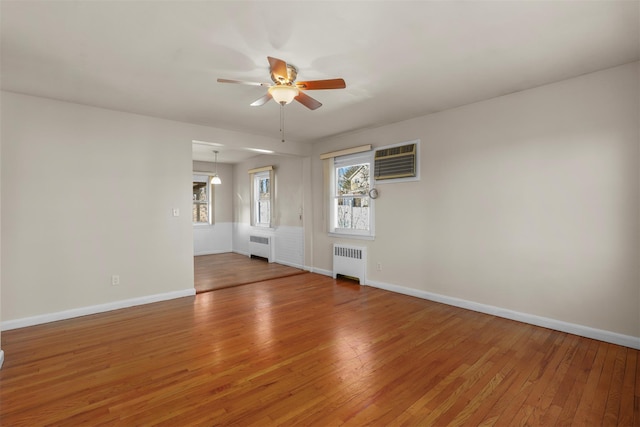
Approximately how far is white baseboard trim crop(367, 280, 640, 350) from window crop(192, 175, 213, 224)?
19.3ft

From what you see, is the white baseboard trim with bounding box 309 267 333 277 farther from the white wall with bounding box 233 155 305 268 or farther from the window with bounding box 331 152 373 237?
the window with bounding box 331 152 373 237

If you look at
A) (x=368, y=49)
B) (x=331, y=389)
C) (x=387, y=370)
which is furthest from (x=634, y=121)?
(x=331, y=389)

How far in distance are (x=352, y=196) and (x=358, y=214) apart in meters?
0.34

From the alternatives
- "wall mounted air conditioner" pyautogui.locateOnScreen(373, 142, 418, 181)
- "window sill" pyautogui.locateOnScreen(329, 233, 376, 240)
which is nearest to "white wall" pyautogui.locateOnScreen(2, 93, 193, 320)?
"window sill" pyautogui.locateOnScreen(329, 233, 376, 240)

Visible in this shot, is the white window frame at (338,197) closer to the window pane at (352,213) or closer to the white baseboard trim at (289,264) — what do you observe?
the window pane at (352,213)

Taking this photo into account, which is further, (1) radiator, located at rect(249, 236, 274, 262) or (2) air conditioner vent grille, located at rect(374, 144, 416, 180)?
(1) radiator, located at rect(249, 236, 274, 262)

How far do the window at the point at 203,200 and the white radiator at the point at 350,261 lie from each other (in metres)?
4.49

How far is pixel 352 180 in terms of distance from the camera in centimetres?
548

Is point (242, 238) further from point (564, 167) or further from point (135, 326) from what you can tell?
point (564, 167)

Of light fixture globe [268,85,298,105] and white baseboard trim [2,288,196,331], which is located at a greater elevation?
light fixture globe [268,85,298,105]

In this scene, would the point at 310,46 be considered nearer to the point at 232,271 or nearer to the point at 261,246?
the point at 232,271

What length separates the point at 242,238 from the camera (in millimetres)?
8539

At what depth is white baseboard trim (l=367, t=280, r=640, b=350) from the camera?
9.32 feet

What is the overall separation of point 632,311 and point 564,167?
1470 mm
